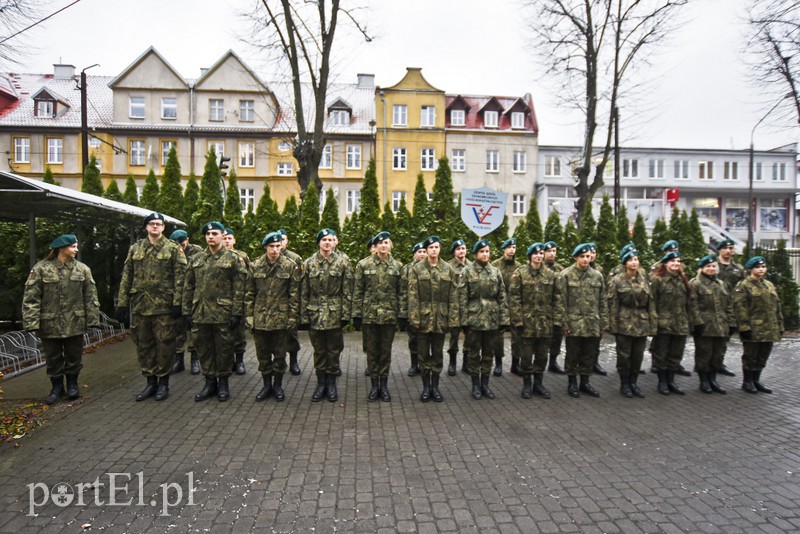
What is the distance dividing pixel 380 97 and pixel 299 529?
3166 cm

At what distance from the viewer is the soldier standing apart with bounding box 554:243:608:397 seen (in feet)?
21.4

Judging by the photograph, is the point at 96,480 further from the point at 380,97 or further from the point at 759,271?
the point at 380,97

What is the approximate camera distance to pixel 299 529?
3236 mm

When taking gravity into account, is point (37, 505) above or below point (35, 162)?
below

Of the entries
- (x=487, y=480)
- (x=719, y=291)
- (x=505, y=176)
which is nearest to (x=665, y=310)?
(x=719, y=291)

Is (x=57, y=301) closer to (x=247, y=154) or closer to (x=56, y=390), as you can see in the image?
(x=56, y=390)

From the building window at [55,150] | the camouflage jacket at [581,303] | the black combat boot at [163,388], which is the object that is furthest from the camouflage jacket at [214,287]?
the building window at [55,150]

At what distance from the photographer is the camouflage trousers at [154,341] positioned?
6.25 m

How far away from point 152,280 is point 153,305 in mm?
345

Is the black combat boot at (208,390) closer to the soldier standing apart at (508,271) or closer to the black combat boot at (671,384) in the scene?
the soldier standing apart at (508,271)

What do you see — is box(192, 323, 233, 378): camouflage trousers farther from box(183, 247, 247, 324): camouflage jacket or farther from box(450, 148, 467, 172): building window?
box(450, 148, 467, 172): building window

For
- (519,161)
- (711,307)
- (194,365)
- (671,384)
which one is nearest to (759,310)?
(711,307)

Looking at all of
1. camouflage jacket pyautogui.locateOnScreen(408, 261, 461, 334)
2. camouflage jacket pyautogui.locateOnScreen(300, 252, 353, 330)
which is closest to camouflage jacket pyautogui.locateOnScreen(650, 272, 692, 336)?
camouflage jacket pyautogui.locateOnScreen(408, 261, 461, 334)

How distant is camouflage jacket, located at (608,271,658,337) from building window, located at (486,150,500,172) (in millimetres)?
28076
